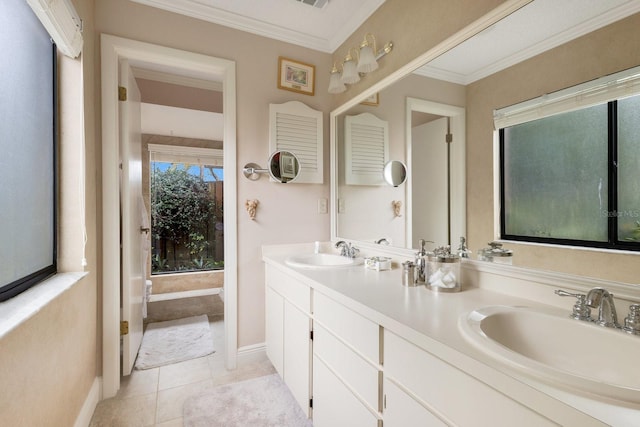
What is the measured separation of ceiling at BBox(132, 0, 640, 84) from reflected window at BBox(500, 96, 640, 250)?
267mm

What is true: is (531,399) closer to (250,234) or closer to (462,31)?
(462,31)

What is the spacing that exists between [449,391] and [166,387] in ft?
6.05

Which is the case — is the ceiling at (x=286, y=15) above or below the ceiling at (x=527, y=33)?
above

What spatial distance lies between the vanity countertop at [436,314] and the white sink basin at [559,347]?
0.02m

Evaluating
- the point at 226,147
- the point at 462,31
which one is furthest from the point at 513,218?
the point at 226,147

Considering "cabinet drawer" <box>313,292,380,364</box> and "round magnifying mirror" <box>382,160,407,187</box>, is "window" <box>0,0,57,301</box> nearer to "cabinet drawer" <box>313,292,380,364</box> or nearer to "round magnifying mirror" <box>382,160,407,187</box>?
"cabinet drawer" <box>313,292,380,364</box>

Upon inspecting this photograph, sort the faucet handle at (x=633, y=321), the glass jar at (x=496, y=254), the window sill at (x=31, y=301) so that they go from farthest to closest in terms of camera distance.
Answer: the glass jar at (x=496, y=254)
the window sill at (x=31, y=301)
the faucet handle at (x=633, y=321)

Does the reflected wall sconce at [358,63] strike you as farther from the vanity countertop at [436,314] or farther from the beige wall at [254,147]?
the vanity countertop at [436,314]

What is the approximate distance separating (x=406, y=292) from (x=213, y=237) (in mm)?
3826

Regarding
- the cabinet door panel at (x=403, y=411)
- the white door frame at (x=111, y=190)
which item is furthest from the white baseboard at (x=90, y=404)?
the cabinet door panel at (x=403, y=411)

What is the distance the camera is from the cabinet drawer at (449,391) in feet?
1.97

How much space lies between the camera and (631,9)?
81cm

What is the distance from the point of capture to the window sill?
2.77 ft

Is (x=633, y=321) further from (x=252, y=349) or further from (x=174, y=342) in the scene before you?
(x=174, y=342)
